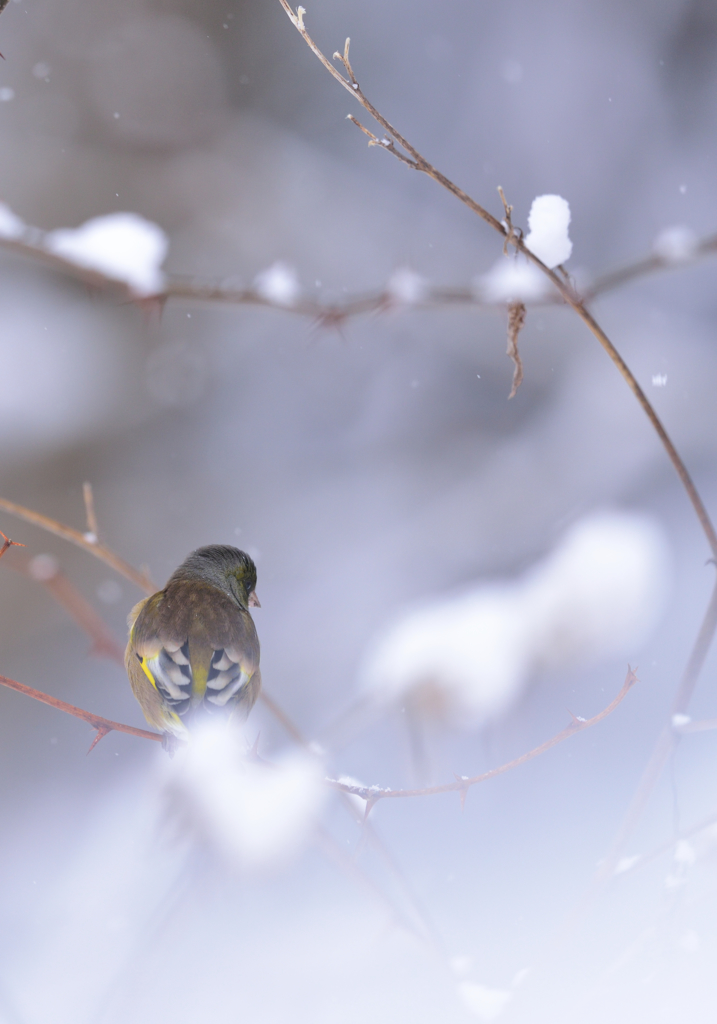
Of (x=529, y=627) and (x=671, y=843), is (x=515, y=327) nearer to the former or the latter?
(x=671, y=843)

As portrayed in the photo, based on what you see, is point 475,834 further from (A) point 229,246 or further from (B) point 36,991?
(A) point 229,246

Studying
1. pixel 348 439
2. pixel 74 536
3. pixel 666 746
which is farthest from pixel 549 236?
pixel 348 439

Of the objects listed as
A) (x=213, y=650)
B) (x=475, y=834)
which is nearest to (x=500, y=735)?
(x=475, y=834)

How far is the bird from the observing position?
2.89 ft

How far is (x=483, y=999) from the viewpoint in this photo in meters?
1.03

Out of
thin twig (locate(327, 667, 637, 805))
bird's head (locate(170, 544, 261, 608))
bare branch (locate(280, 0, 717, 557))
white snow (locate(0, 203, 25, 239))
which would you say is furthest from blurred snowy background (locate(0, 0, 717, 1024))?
bare branch (locate(280, 0, 717, 557))

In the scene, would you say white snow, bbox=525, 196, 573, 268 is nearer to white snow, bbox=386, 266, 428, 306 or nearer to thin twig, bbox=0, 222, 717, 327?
thin twig, bbox=0, 222, 717, 327

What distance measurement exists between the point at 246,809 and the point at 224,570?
0.46 meters

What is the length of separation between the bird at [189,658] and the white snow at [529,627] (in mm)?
538

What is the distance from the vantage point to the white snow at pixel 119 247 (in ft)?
3.82

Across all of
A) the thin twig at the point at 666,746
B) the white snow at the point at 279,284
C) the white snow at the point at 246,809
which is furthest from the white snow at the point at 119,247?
the thin twig at the point at 666,746

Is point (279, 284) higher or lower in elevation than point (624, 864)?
higher

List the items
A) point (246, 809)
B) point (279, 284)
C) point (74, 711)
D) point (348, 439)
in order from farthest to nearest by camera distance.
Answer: point (348, 439)
point (279, 284)
point (246, 809)
point (74, 711)

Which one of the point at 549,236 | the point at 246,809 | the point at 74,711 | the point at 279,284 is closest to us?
the point at 74,711
